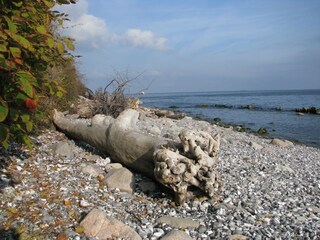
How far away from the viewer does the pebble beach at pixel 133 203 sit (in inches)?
156

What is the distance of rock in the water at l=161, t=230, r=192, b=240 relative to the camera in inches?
152

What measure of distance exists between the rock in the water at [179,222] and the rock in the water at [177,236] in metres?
0.41

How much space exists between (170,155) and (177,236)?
4.81 feet

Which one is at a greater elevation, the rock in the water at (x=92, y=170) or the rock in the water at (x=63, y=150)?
the rock in the water at (x=63, y=150)

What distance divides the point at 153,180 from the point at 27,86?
12.6 feet

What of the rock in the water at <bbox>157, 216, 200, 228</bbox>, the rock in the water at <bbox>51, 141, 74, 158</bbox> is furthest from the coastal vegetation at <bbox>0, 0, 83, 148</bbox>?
the rock in the water at <bbox>51, 141, 74, 158</bbox>

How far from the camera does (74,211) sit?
432cm

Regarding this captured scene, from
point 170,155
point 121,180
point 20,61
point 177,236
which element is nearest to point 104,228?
point 177,236

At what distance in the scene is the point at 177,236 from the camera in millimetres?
3869

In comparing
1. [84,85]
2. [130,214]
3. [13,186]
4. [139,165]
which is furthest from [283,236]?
[84,85]

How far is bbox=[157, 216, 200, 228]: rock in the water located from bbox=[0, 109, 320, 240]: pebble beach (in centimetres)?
1

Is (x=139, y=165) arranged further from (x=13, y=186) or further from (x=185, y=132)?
(x=13, y=186)

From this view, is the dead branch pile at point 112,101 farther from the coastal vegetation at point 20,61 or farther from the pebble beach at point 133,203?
the coastal vegetation at point 20,61

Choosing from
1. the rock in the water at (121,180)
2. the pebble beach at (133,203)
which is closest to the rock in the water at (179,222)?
the pebble beach at (133,203)
